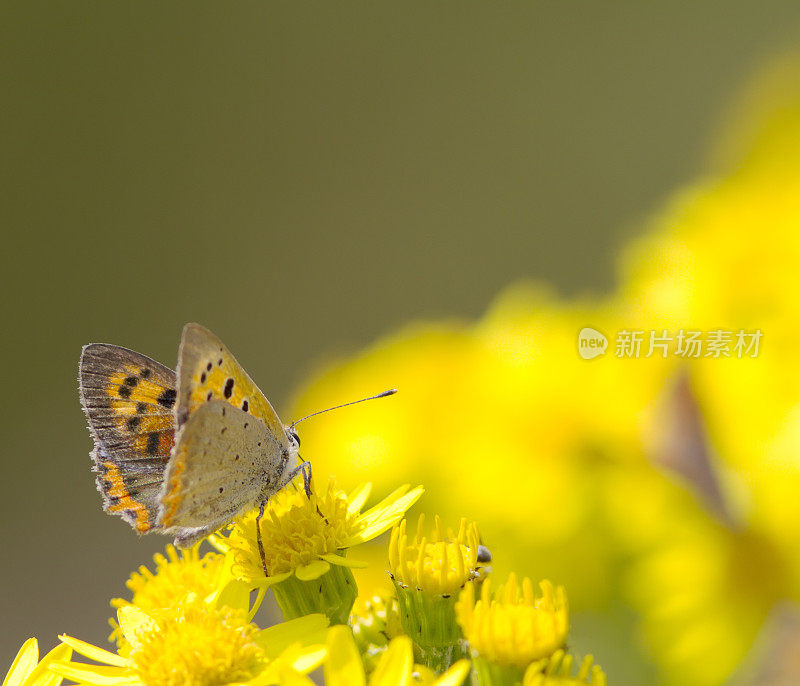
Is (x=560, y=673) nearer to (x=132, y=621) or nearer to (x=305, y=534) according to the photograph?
(x=305, y=534)

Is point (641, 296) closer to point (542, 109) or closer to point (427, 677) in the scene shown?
point (427, 677)

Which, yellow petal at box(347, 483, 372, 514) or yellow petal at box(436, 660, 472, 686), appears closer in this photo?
yellow petal at box(436, 660, 472, 686)

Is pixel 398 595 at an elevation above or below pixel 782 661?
above

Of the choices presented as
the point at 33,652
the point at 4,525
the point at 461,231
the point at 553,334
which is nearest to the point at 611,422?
the point at 553,334

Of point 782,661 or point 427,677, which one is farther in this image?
point 782,661

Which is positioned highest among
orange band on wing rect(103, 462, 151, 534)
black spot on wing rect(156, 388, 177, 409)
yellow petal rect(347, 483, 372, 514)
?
black spot on wing rect(156, 388, 177, 409)

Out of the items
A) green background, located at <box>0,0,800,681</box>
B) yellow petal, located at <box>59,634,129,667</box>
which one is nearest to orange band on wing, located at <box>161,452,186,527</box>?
yellow petal, located at <box>59,634,129,667</box>

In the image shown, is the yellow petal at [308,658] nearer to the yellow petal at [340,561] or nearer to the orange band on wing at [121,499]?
the yellow petal at [340,561]

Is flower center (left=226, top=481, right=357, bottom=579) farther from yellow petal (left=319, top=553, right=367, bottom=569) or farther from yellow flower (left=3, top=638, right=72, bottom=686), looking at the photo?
yellow flower (left=3, top=638, right=72, bottom=686)
